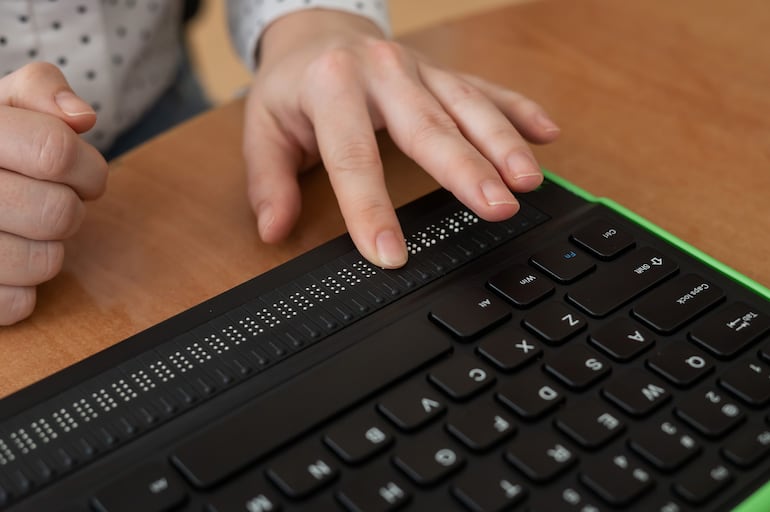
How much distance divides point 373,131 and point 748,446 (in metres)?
0.30

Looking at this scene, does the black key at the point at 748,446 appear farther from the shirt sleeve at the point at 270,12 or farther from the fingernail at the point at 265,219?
the shirt sleeve at the point at 270,12

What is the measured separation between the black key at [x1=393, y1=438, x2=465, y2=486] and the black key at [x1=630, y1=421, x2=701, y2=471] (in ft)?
0.25

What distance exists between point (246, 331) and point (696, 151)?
37 centimetres

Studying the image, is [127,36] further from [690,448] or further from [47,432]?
[690,448]

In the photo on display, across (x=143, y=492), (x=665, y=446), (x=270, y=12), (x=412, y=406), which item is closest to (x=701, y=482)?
(x=665, y=446)

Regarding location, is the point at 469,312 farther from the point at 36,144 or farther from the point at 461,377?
the point at 36,144

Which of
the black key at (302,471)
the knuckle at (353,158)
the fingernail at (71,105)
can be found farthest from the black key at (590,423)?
the fingernail at (71,105)

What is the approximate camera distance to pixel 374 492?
37 cm

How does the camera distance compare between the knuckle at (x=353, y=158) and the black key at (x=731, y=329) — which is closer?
the black key at (x=731, y=329)

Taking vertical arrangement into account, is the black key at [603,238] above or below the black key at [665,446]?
above

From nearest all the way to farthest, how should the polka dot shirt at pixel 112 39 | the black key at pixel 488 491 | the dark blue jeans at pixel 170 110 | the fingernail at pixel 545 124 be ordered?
the black key at pixel 488 491
the fingernail at pixel 545 124
the polka dot shirt at pixel 112 39
the dark blue jeans at pixel 170 110

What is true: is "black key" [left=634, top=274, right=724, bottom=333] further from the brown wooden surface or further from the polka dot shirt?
the polka dot shirt

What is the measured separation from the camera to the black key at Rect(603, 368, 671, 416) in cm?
40

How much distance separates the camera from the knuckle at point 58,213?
1.68 ft
